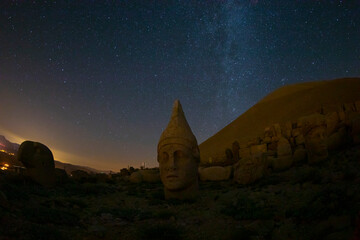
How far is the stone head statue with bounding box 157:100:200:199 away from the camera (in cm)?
1052

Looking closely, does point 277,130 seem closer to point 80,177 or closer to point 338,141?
point 338,141

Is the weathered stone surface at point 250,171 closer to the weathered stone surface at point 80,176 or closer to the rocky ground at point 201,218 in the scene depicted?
the rocky ground at point 201,218

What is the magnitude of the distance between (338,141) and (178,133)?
11215 mm

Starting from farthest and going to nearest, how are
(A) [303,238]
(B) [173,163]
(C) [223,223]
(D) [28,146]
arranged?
(D) [28,146]
(B) [173,163]
(C) [223,223]
(A) [303,238]

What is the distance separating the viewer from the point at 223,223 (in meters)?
7.12

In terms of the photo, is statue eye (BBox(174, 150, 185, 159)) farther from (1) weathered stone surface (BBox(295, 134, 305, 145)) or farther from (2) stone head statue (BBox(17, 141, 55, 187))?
(1) weathered stone surface (BBox(295, 134, 305, 145))

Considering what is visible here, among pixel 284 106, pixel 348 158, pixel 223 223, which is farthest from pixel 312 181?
pixel 284 106

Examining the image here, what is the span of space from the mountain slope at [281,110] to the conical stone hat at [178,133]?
3570cm

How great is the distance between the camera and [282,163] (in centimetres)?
1706

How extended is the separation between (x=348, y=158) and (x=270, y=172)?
4240mm

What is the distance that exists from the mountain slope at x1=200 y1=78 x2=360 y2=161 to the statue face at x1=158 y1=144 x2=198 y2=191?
3632 cm

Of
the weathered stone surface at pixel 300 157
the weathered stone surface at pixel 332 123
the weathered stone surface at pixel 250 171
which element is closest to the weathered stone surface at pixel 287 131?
the weathered stone surface at pixel 332 123

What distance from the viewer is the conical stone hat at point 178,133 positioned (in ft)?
36.0

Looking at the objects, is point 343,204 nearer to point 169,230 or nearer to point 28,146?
point 169,230
